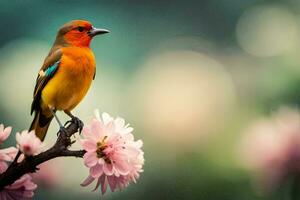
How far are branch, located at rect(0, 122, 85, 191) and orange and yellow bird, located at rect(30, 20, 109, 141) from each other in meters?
0.24

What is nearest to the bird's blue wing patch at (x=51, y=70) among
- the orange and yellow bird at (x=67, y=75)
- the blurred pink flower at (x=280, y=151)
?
the orange and yellow bird at (x=67, y=75)

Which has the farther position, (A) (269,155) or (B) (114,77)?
(B) (114,77)

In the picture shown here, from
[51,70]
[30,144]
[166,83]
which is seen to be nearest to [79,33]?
[51,70]

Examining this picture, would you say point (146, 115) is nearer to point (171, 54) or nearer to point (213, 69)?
point (213, 69)

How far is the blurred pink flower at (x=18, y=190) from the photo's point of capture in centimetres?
47

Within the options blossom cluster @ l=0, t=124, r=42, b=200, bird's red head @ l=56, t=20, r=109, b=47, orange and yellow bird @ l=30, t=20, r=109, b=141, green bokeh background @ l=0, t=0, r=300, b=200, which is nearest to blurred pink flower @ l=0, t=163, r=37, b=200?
blossom cluster @ l=0, t=124, r=42, b=200

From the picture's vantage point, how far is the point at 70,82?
788 millimetres

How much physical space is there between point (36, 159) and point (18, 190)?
0.08 ft

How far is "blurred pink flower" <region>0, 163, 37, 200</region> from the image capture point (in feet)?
1.55

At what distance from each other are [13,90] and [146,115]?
43cm

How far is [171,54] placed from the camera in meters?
2.97

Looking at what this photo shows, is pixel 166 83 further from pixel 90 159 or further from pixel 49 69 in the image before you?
pixel 90 159

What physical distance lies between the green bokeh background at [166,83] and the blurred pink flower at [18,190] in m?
0.80

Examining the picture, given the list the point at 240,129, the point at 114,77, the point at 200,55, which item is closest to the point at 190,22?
the point at 200,55
